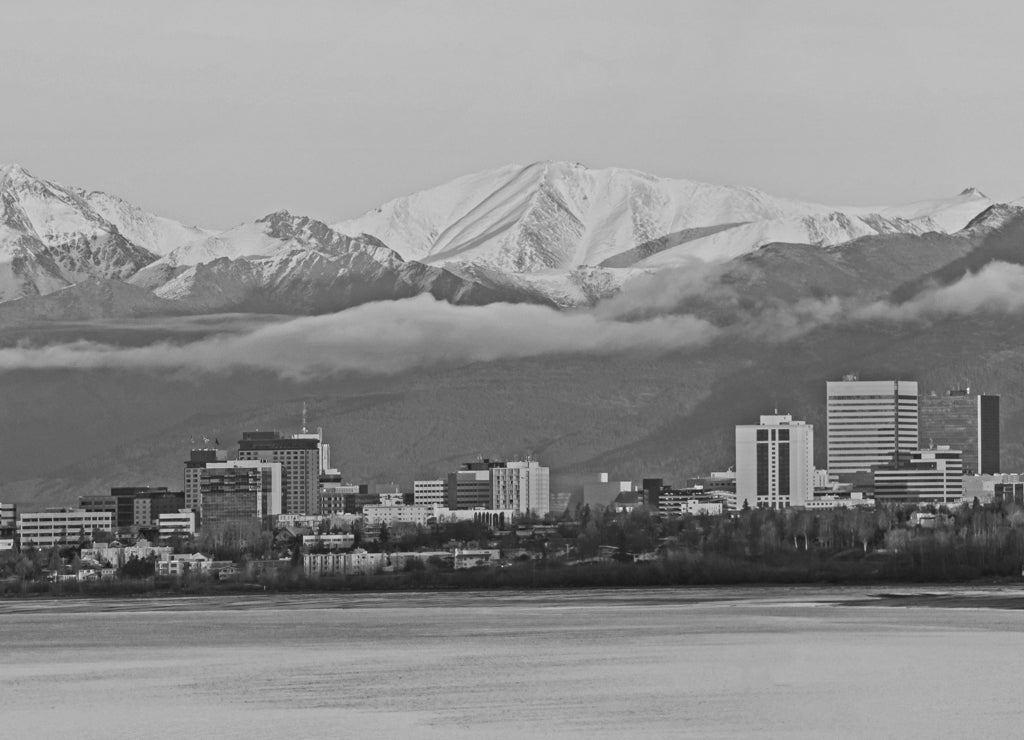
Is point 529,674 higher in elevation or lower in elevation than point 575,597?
lower

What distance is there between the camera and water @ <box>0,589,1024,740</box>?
7925 cm

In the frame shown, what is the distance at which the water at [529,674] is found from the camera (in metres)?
79.2

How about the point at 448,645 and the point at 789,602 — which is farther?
the point at 789,602

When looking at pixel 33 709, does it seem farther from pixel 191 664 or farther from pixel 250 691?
pixel 191 664

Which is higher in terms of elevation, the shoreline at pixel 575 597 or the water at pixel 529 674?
the shoreline at pixel 575 597

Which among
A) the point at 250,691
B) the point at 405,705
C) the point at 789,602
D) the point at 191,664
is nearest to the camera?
the point at 405,705

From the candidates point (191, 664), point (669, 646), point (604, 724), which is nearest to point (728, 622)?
point (669, 646)

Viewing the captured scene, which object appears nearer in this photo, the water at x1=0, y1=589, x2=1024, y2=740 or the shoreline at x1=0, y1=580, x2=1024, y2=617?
the water at x1=0, y1=589, x2=1024, y2=740

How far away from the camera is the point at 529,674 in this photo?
95.5 m

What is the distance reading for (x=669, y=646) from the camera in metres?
110

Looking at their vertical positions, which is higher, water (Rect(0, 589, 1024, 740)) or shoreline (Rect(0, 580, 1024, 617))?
shoreline (Rect(0, 580, 1024, 617))

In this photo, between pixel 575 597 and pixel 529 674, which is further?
pixel 575 597

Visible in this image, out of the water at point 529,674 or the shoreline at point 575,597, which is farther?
the shoreline at point 575,597

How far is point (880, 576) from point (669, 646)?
265 ft
